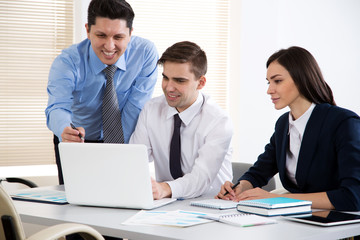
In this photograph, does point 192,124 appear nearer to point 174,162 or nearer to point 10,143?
point 174,162

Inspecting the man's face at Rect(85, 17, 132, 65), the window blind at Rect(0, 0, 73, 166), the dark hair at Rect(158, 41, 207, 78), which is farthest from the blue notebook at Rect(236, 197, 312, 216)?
the window blind at Rect(0, 0, 73, 166)

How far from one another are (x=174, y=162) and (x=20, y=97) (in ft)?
6.37

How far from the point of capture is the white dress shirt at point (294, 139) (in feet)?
7.07

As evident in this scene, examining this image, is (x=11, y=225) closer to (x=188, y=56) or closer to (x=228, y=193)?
(x=228, y=193)

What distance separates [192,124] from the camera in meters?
2.45

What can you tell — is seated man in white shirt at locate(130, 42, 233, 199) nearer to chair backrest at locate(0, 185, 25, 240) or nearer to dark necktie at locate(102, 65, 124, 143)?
dark necktie at locate(102, 65, 124, 143)

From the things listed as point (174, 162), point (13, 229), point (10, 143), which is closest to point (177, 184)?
point (174, 162)

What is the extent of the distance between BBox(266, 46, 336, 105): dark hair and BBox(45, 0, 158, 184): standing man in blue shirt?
2.87 feet

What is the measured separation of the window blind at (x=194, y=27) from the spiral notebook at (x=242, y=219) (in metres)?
2.83

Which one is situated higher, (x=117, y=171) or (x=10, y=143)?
(x=117, y=171)

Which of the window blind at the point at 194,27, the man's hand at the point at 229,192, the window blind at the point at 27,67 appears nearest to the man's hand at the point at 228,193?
the man's hand at the point at 229,192

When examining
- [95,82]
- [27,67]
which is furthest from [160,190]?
[27,67]

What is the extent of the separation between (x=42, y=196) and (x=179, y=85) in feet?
2.76

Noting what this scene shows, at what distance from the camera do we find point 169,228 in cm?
151
